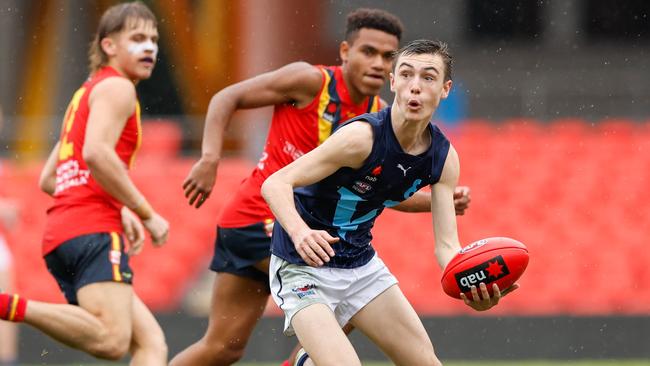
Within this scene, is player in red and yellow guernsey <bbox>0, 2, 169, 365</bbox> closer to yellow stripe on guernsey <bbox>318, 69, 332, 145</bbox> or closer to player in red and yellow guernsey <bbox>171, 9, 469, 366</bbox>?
player in red and yellow guernsey <bbox>171, 9, 469, 366</bbox>

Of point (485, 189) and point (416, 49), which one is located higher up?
point (416, 49)

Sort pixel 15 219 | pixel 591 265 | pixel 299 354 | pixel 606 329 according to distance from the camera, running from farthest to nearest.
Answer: pixel 591 265, pixel 606 329, pixel 15 219, pixel 299 354

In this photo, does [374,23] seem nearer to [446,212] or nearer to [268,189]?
[446,212]

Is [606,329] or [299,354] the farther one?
[606,329]

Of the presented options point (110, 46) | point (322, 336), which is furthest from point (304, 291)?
point (110, 46)

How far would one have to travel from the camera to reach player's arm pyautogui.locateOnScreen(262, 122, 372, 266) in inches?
212

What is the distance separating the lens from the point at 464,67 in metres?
17.3

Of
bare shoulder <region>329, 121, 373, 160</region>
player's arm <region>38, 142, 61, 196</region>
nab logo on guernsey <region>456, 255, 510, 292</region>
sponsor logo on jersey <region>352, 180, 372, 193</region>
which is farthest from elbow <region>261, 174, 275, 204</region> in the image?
player's arm <region>38, 142, 61, 196</region>

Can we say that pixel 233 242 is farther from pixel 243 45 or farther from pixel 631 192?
pixel 243 45

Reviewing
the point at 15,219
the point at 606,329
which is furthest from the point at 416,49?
the point at 606,329

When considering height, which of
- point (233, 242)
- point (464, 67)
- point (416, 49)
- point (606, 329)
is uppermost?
point (416, 49)

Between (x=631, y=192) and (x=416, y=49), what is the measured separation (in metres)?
7.57

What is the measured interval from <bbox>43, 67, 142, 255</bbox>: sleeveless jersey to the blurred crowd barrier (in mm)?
4493

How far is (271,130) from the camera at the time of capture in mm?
6957
